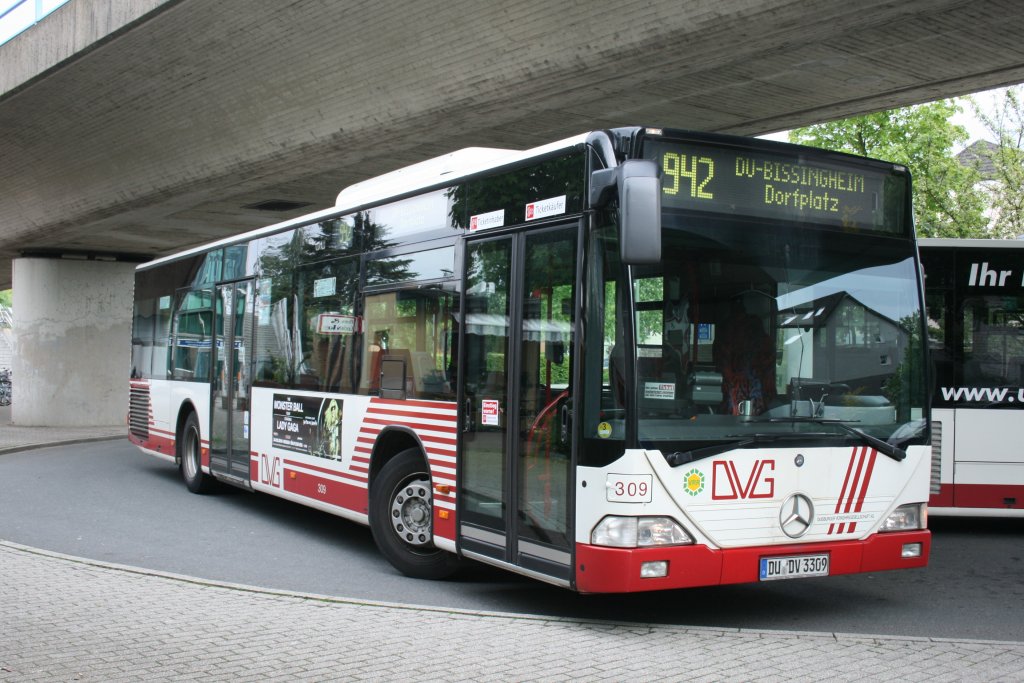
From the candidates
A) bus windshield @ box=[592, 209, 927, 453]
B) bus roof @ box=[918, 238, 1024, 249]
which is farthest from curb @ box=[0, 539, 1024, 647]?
bus roof @ box=[918, 238, 1024, 249]

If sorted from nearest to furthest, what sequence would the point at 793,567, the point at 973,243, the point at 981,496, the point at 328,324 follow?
the point at 793,567
the point at 328,324
the point at 981,496
the point at 973,243

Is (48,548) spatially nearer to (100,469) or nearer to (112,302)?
(100,469)

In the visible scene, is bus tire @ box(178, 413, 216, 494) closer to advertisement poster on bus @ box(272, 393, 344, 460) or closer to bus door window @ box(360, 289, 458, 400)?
advertisement poster on bus @ box(272, 393, 344, 460)

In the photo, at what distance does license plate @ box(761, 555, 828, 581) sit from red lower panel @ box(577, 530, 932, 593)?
32 mm

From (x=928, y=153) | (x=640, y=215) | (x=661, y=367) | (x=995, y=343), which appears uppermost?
(x=928, y=153)

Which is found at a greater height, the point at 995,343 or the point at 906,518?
the point at 995,343

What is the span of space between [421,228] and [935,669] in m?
4.81

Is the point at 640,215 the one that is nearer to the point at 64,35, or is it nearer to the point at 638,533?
the point at 638,533

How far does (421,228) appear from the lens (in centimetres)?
863

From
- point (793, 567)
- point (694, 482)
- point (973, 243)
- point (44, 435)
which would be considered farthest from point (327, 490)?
point (44, 435)

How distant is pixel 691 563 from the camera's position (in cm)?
644

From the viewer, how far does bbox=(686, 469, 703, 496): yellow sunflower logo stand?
6.43 metres

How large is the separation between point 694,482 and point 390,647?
6.48ft

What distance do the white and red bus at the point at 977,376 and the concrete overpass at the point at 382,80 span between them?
2.17 m
